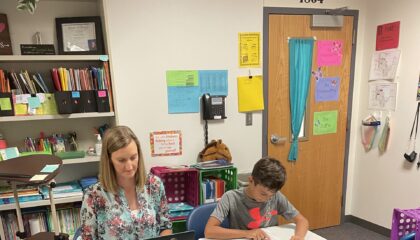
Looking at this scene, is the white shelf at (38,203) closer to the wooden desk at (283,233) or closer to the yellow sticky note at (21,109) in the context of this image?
the yellow sticky note at (21,109)

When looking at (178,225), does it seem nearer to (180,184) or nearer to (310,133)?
(180,184)

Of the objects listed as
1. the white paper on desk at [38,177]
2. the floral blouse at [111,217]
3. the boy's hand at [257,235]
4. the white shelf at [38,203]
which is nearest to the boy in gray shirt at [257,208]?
the boy's hand at [257,235]

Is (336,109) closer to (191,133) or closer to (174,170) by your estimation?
(191,133)

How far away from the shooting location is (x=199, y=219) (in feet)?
5.66

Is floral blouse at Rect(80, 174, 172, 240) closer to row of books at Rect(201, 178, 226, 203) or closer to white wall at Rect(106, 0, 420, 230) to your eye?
row of books at Rect(201, 178, 226, 203)

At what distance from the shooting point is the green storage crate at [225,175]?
2.41 meters

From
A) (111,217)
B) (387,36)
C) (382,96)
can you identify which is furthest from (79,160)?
(387,36)

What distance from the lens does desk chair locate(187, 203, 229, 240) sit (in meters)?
1.70

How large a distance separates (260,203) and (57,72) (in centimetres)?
158

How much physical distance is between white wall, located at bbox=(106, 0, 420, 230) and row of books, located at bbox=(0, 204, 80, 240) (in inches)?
27.8

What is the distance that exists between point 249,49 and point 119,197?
6.00 feet

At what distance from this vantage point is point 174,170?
2391 mm

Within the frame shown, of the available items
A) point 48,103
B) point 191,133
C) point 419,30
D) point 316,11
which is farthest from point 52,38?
point 419,30

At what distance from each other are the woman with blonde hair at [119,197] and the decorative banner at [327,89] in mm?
2164
